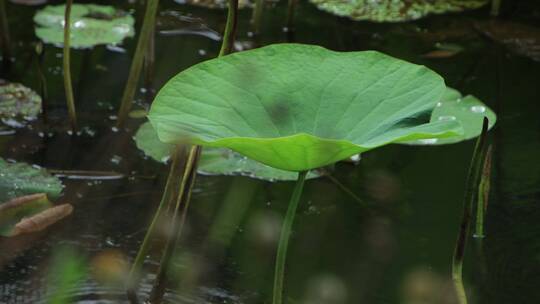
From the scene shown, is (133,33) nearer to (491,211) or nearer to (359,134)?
(491,211)

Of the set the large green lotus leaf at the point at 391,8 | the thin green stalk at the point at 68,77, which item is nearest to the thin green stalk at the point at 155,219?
the thin green stalk at the point at 68,77

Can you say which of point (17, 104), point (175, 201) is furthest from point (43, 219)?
point (17, 104)

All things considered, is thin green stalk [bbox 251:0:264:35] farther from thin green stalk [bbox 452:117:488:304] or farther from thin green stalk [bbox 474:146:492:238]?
thin green stalk [bbox 452:117:488:304]

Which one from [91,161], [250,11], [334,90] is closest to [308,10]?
[250,11]

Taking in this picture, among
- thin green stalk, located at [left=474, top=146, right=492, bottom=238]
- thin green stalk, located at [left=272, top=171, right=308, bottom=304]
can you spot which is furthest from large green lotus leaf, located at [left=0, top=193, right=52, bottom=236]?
thin green stalk, located at [left=474, top=146, right=492, bottom=238]

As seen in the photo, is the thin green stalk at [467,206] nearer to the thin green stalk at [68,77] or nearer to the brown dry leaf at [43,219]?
the brown dry leaf at [43,219]

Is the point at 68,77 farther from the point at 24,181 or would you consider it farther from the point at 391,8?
the point at 391,8
